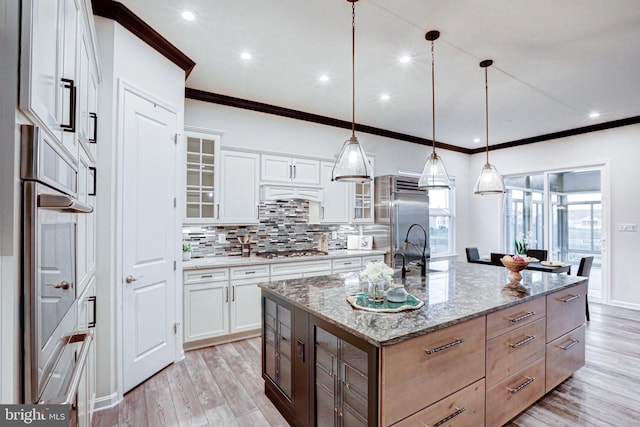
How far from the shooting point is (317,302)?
6.40ft

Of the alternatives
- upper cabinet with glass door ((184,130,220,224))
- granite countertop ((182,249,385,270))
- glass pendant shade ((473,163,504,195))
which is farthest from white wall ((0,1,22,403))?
glass pendant shade ((473,163,504,195))

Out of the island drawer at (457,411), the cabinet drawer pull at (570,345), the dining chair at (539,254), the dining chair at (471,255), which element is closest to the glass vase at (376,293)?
the island drawer at (457,411)

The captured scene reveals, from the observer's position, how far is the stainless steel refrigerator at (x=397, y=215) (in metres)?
4.98

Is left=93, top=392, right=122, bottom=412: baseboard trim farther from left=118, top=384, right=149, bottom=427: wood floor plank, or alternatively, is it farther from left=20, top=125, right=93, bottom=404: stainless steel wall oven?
left=20, top=125, right=93, bottom=404: stainless steel wall oven

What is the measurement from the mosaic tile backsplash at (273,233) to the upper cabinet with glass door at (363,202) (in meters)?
0.34

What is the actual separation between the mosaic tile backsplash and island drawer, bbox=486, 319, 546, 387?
3156 millimetres

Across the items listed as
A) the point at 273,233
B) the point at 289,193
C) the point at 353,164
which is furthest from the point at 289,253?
the point at 353,164

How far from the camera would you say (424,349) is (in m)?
1.56

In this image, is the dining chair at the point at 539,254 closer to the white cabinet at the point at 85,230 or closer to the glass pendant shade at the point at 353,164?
the glass pendant shade at the point at 353,164

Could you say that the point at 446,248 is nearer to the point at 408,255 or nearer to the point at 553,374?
the point at 408,255

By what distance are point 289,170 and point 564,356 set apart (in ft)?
11.4

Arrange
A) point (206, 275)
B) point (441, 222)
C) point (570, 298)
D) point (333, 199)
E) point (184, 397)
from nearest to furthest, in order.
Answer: point (184, 397), point (570, 298), point (206, 275), point (333, 199), point (441, 222)

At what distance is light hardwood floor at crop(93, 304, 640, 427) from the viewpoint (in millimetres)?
2221

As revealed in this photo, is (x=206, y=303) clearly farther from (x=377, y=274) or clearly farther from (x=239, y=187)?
(x=377, y=274)
